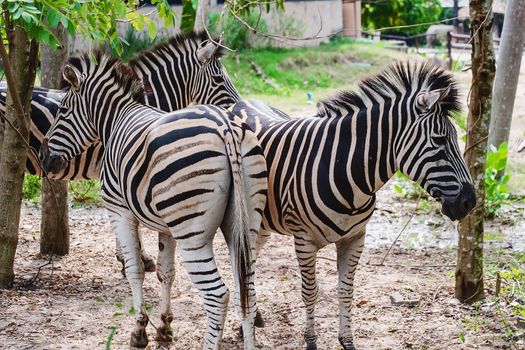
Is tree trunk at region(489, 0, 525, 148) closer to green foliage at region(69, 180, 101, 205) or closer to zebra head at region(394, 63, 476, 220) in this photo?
zebra head at region(394, 63, 476, 220)

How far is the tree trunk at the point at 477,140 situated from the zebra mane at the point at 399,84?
34.6 inches

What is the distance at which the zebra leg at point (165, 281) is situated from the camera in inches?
208

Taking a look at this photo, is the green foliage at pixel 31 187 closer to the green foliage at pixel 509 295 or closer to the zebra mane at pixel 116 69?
the zebra mane at pixel 116 69

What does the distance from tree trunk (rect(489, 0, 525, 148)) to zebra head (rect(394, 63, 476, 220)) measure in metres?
5.21

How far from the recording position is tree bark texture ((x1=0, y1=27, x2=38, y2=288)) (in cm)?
609

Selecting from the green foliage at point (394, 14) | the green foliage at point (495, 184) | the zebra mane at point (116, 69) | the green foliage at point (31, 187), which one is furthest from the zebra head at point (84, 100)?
the green foliage at point (394, 14)

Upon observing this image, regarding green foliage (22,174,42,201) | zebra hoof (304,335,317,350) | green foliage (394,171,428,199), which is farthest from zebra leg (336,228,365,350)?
green foliage (22,174,42,201)

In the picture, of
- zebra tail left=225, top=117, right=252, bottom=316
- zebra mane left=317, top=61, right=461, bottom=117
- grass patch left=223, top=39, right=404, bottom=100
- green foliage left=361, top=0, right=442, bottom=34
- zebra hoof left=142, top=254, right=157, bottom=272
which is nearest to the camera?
zebra tail left=225, top=117, right=252, bottom=316

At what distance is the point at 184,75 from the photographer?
686cm

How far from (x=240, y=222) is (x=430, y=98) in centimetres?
147

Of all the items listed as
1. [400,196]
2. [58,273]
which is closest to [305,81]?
[400,196]

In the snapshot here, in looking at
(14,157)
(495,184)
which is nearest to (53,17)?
(14,157)

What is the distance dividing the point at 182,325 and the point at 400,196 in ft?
16.0

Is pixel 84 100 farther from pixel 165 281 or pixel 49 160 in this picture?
pixel 165 281
